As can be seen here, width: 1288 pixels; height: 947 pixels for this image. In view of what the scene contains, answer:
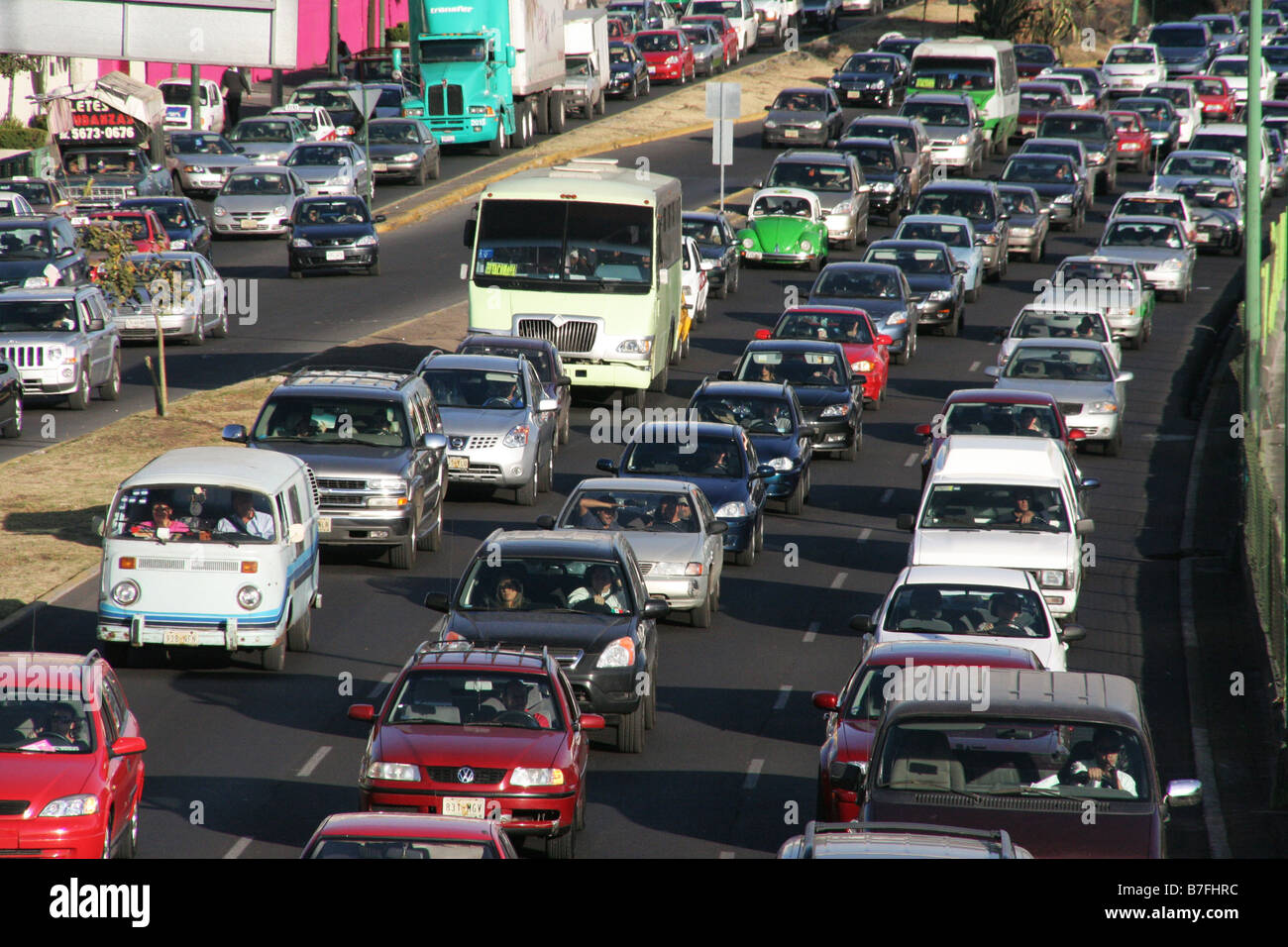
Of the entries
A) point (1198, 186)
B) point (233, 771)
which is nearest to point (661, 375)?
point (233, 771)

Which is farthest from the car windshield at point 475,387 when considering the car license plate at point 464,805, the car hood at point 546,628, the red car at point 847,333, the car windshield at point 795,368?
the car license plate at point 464,805

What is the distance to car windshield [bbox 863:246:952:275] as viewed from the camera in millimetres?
39125

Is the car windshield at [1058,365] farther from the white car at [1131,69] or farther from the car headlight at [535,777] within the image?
the white car at [1131,69]

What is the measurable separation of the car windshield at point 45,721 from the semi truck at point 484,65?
138 ft

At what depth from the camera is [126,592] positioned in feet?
60.2

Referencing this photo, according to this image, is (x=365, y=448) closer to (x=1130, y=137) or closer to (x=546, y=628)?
(x=546, y=628)

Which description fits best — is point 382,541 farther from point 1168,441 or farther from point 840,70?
point 840,70

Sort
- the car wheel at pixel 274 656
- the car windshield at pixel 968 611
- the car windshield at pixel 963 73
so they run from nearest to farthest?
the car windshield at pixel 968 611
the car wheel at pixel 274 656
the car windshield at pixel 963 73

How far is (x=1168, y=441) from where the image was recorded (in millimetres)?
32250

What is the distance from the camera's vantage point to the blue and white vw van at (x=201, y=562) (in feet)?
60.4

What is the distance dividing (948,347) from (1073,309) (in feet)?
14.9
